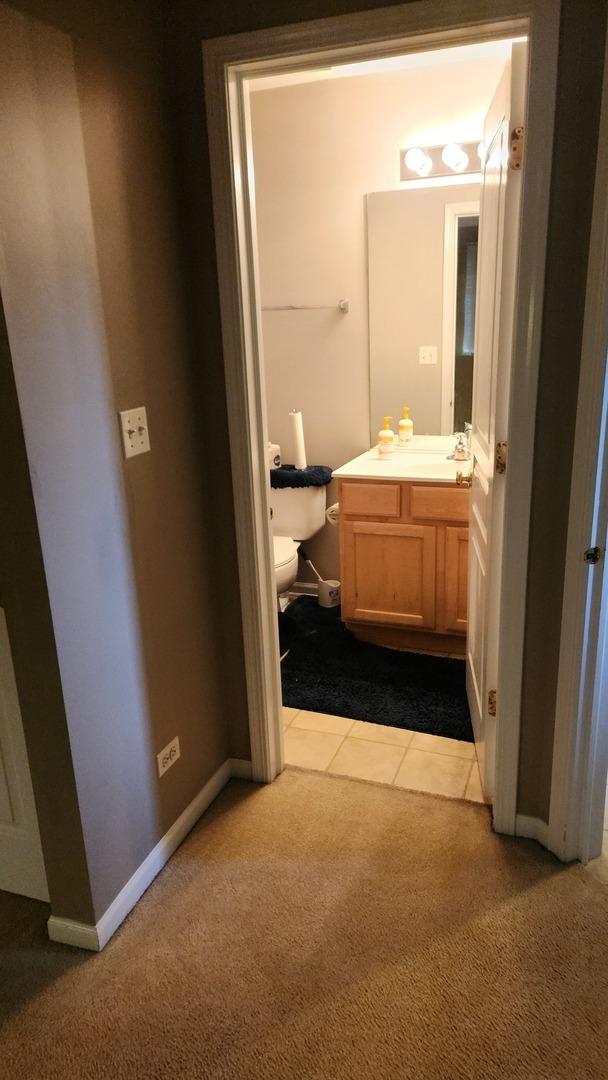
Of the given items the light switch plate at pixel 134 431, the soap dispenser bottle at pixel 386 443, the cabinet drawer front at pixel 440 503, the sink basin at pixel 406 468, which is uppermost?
the light switch plate at pixel 134 431

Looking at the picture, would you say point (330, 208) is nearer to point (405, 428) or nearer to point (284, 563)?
point (405, 428)

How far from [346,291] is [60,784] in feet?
8.49

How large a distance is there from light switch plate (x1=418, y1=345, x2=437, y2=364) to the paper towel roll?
0.63 m

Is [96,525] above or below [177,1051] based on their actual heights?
above

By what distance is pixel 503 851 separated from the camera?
1926mm

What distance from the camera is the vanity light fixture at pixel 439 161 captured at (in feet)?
9.73

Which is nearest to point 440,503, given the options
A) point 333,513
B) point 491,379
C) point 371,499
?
point 371,499

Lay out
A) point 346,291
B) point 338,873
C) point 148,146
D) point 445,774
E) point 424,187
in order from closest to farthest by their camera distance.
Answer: point 148,146, point 338,873, point 445,774, point 424,187, point 346,291

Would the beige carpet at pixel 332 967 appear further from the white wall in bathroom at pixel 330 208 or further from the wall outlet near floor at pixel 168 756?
the white wall in bathroom at pixel 330 208

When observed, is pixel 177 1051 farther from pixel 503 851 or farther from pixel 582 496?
pixel 582 496

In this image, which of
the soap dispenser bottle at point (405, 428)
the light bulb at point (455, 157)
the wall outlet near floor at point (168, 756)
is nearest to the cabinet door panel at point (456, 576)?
the soap dispenser bottle at point (405, 428)

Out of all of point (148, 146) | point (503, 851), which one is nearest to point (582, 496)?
point (503, 851)

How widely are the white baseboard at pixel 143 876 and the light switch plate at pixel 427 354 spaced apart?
1.98 meters

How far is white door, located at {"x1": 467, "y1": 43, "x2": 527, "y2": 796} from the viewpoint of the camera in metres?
1.70
